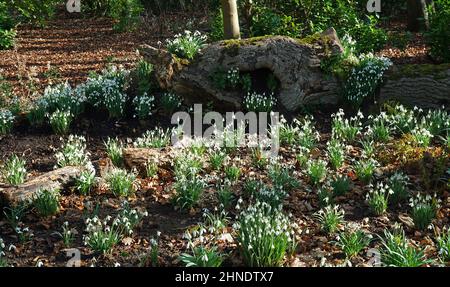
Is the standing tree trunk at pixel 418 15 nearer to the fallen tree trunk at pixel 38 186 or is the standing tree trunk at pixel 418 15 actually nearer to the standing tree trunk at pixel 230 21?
the standing tree trunk at pixel 230 21

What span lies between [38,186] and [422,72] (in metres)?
5.27

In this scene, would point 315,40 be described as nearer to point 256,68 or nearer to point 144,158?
point 256,68

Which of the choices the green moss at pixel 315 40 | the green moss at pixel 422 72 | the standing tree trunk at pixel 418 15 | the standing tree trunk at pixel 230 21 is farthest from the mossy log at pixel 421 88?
the standing tree trunk at pixel 418 15

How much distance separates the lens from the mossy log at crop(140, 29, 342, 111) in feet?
26.4

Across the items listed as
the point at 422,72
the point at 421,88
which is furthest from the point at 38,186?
the point at 422,72

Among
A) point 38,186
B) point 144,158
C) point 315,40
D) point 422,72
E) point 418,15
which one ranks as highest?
point 418,15

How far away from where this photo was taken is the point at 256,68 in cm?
816

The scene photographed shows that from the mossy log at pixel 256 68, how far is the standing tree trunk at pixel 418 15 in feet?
14.3

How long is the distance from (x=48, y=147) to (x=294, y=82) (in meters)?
3.45

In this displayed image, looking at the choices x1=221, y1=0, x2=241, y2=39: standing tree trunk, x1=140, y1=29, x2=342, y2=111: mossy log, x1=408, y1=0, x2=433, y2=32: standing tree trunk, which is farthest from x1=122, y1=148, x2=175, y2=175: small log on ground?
x1=408, y1=0, x2=433, y2=32: standing tree trunk

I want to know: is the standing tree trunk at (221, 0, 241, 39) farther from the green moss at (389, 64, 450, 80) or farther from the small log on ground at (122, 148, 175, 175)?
the small log on ground at (122, 148, 175, 175)

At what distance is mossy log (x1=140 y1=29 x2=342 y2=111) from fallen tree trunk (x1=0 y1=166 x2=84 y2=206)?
2484mm

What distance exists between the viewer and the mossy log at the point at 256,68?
8055mm
